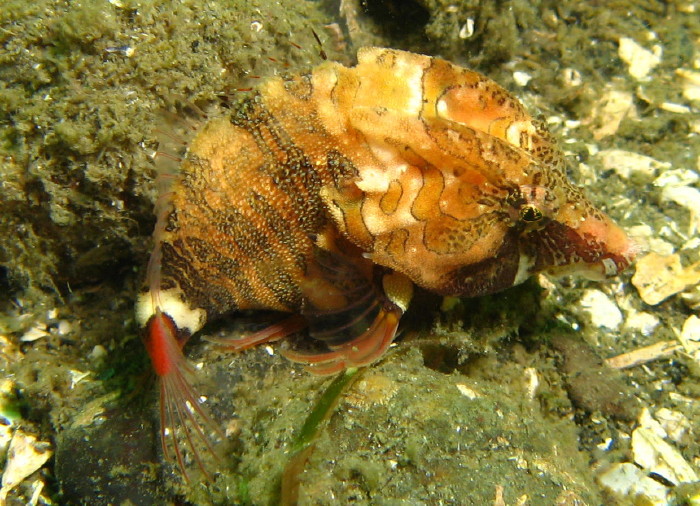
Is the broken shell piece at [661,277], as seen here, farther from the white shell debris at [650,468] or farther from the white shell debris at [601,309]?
the white shell debris at [650,468]

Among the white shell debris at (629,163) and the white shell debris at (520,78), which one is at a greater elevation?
the white shell debris at (520,78)

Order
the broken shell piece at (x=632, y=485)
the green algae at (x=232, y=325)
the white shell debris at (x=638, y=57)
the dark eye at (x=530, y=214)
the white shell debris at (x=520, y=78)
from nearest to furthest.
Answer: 1. the green algae at (x=232, y=325)
2. the dark eye at (x=530, y=214)
3. the broken shell piece at (x=632, y=485)
4. the white shell debris at (x=520, y=78)
5. the white shell debris at (x=638, y=57)

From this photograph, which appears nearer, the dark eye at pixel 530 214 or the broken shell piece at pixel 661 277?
the dark eye at pixel 530 214

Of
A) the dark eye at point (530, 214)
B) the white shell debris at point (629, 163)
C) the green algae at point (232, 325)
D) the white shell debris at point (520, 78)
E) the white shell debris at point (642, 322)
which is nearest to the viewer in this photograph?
the green algae at point (232, 325)

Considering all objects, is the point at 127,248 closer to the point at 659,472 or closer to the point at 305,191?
the point at 305,191

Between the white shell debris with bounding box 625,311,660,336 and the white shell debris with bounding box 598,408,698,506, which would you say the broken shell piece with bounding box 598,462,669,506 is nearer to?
the white shell debris with bounding box 598,408,698,506

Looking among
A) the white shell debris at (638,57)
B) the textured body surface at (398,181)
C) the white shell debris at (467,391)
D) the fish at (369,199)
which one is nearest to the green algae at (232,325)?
the white shell debris at (467,391)

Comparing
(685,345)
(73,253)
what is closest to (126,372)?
(73,253)
